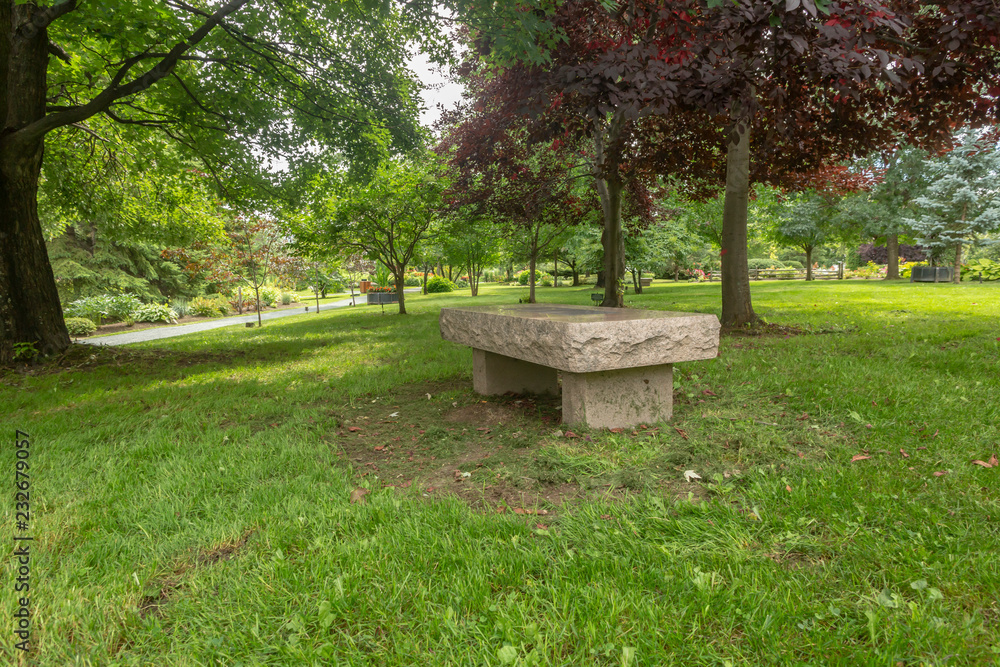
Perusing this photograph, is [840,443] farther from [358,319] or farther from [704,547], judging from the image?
[358,319]

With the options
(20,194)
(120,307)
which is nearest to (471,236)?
(20,194)

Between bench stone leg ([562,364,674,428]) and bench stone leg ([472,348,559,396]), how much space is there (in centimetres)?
118

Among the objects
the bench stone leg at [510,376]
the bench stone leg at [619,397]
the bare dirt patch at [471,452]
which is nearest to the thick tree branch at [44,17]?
the bare dirt patch at [471,452]

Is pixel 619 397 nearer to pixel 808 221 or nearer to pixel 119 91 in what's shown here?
pixel 119 91

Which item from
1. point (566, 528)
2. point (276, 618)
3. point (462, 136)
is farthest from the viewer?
point (462, 136)

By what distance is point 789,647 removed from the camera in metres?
1.57

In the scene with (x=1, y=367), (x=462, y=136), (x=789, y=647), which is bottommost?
(x=789, y=647)

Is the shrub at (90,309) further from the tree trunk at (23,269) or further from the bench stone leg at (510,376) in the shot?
the bench stone leg at (510,376)

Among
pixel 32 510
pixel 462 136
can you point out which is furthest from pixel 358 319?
pixel 32 510

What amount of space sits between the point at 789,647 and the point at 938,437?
233cm

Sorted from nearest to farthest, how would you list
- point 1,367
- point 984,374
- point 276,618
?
point 276,618, point 984,374, point 1,367

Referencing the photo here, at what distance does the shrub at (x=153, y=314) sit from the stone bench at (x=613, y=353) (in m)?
17.3

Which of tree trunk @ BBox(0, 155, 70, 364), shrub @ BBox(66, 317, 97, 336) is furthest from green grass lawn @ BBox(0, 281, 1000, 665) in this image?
shrub @ BBox(66, 317, 97, 336)

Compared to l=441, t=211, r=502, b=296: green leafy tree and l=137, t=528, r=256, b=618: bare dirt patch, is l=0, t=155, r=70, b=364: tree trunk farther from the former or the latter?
l=441, t=211, r=502, b=296: green leafy tree
